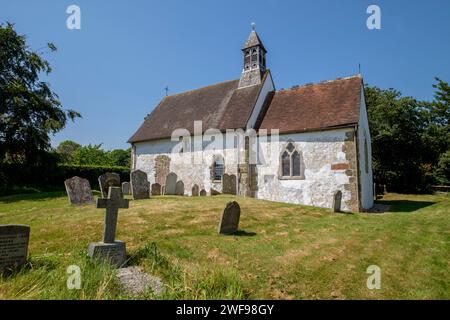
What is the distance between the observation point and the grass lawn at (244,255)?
15.6ft

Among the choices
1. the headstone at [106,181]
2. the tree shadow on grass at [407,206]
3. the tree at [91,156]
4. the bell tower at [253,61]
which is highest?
the bell tower at [253,61]

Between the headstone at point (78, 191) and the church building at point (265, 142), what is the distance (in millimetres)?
6230

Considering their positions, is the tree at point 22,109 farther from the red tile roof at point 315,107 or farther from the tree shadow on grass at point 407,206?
the tree shadow on grass at point 407,206

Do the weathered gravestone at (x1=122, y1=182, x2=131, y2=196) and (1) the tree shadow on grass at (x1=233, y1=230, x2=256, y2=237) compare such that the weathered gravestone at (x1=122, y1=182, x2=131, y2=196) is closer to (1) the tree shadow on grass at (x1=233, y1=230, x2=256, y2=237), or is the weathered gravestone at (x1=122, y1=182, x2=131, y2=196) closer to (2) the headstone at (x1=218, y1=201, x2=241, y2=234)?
(2) the headstone at (x1=218, y1=201, x2=241, y2=234)

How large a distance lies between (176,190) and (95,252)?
13006 mm

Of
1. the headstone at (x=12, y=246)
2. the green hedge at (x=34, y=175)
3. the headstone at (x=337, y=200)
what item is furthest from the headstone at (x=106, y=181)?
the green hedge at (x=34, y=175)

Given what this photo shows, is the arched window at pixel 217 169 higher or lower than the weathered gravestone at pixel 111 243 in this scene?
higher

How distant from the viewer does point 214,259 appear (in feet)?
21.4

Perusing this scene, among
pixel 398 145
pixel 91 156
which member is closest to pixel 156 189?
pixel 398 145

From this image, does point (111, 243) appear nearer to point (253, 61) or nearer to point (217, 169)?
point (217, 169)

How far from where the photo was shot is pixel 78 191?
12.9 m

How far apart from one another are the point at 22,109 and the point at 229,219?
2229cm

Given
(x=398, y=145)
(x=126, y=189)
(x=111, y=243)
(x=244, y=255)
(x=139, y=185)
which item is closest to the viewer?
(x=111, y=243)
